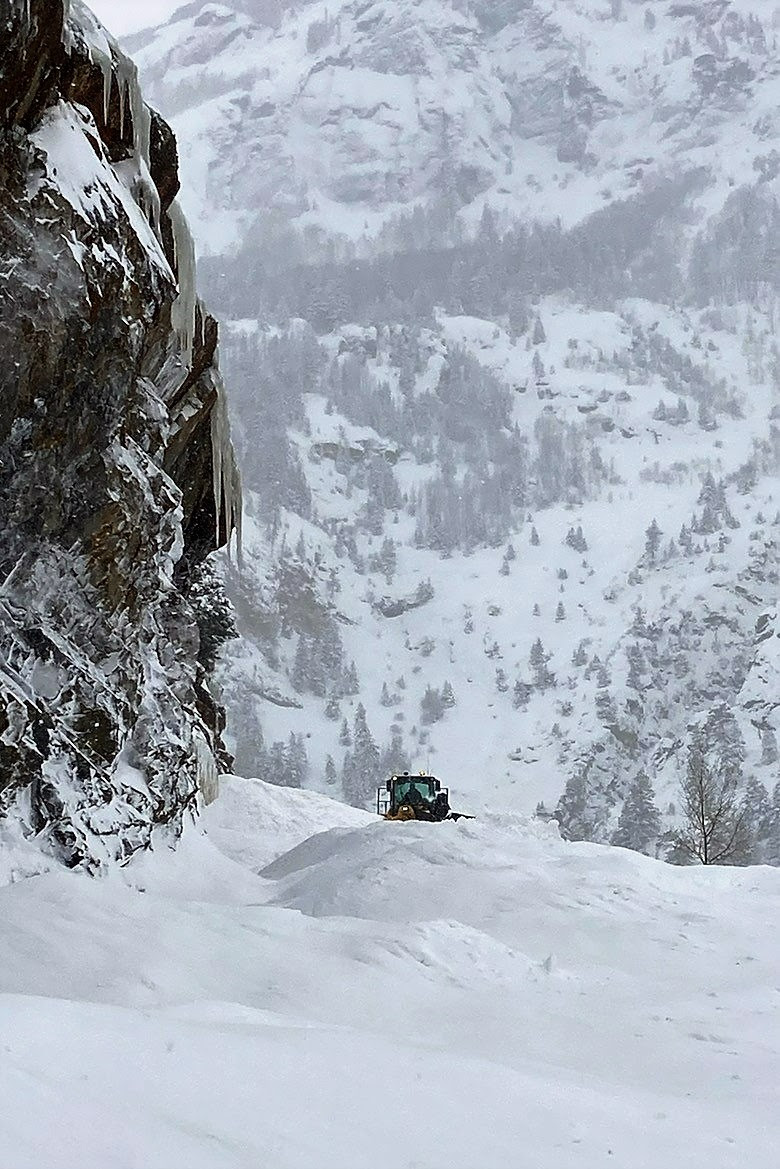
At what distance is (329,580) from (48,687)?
15522cm

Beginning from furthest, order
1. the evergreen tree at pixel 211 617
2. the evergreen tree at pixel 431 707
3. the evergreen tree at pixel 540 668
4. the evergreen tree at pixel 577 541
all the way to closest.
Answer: the evergreen tree at pixel 577 541
the evergreen tree at pixel 540 668
the evergreen tree at pixel 431 707
the evergreen tree at pixel 211 617

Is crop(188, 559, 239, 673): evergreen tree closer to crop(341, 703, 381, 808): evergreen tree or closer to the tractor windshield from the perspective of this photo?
the tractor windshield

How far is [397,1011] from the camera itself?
24.8ft

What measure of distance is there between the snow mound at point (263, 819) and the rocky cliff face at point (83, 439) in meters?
5.77

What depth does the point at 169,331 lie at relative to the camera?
12047mm

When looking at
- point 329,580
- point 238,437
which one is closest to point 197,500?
point 329,580

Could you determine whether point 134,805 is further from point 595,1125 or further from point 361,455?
point 361,455

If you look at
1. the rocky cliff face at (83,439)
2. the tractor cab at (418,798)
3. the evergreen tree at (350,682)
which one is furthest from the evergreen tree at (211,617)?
the evergreen tree at (350,682)

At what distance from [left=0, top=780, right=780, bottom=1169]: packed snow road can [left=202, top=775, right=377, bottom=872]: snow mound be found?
12.3 feet

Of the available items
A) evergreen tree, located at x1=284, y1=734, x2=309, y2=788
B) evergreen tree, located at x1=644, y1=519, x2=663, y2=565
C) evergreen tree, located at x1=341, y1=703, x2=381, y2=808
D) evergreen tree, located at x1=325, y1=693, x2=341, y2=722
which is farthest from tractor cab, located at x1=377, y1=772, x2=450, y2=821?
evergreen tree, located at x1=644, y1=519, x2=663, y2=565

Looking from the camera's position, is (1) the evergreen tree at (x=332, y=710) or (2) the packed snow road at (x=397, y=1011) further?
(1) the evergreen tree at (x=332, y=710)

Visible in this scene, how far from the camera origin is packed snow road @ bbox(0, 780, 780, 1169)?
4.23 m

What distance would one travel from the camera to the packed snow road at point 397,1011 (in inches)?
167

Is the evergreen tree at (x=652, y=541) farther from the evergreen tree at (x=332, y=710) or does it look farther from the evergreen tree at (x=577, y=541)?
the evergreen tree at (x=332, y=710)
